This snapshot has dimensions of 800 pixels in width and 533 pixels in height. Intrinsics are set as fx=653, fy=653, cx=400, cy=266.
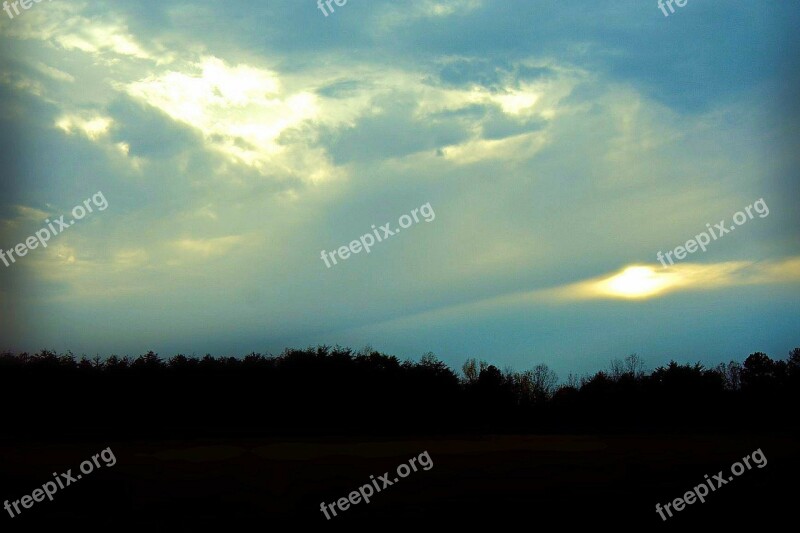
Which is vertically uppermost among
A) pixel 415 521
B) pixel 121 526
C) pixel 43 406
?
pixel 43 406

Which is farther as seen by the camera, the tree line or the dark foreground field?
the tree line

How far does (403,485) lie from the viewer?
22.2m

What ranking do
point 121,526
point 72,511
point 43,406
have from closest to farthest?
point 121,526 → point 72,511 → point 43,406

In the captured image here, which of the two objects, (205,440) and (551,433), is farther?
(551,433)

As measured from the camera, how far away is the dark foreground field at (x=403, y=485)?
57.5ft

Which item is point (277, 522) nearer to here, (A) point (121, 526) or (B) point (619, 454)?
(A) point (121, 526)

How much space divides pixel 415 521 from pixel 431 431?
26913mm

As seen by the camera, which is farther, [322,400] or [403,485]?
[322,400]

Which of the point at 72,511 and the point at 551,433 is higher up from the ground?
the point at 72,511

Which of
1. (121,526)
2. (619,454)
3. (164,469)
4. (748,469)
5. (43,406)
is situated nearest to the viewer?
(121,526)

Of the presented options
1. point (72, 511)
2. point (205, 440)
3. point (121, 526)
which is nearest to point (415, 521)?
point (121, 526)

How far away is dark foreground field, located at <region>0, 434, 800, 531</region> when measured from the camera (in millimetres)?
17531

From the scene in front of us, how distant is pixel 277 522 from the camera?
56.6 feet

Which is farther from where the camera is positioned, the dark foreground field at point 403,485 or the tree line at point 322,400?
the tree line at point 322,400
